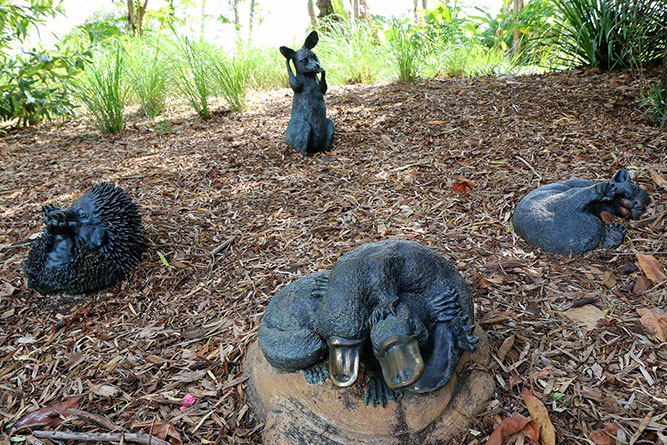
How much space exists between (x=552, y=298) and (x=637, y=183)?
1430mm

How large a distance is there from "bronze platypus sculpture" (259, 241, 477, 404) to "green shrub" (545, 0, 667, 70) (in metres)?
4.21

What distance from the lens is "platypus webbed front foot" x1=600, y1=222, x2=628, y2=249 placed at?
2.64m

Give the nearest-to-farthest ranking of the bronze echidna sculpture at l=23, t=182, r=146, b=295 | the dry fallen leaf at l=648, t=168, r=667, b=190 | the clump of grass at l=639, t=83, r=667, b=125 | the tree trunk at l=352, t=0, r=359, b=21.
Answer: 1. the bronze echidna sculpture at l=23, t=182, r=146, b=295
2. the dry fallen leaf at l=648, t=168, r=667, b=190
3. the clump of grass at l=639, t=83, r=667, b=125
4. the tree trunk at l=352, t=0, r=359, b=21

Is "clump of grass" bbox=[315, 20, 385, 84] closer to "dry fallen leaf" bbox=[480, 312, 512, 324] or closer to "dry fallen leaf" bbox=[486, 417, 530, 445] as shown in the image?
"dry fallen leaf" bbox=[480, 312, 512, 324]

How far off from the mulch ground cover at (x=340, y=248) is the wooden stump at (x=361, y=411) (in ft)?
0.26

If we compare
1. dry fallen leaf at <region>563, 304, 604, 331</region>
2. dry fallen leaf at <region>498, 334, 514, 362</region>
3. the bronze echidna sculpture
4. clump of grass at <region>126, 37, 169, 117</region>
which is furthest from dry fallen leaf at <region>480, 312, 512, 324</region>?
clump of grass at <region>126, 37, 169, 117</region>

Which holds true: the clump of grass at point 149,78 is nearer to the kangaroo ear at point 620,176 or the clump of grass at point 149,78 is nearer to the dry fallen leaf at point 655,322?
the kangaroo ear at point 620,176

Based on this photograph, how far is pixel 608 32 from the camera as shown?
4668mm

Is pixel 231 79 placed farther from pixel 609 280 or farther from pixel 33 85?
pixel 609 280

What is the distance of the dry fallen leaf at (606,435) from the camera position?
1645 mm

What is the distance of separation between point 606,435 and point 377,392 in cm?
90

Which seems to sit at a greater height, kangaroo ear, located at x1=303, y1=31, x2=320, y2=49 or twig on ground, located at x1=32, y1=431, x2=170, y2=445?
kangaroo ear, located at x1=303, y1=31, x2=320, y2=49

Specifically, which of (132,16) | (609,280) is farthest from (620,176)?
(132,16)

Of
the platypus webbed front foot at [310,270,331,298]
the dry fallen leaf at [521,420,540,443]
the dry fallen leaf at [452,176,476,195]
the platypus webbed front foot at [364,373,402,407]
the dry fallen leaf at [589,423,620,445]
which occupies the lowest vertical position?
the dry fallen leaf at [589,423,620,445]
